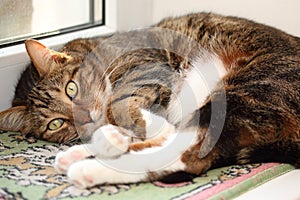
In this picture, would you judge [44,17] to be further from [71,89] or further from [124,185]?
[124,185]

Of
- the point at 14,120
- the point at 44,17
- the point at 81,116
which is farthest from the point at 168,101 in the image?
the point at 44,17

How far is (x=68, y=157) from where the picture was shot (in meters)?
1.39

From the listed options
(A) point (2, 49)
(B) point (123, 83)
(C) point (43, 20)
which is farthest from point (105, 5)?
(B) point (123, 83)

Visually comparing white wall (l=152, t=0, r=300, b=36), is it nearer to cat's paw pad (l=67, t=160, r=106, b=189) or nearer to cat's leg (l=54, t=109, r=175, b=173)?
cat's leg (l=54, t=109, r=175, b=173)

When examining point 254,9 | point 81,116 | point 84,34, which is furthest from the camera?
point 84,34

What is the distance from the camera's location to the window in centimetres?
187

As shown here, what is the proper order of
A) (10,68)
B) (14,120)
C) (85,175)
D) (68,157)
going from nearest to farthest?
(85,175) < (68,157) < (14,120) < (10,68)

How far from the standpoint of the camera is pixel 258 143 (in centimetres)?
135

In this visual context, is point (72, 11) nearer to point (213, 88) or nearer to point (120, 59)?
point (120, 59)

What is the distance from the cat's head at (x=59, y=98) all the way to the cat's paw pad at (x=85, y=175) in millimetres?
252

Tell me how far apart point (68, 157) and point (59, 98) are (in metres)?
0.26

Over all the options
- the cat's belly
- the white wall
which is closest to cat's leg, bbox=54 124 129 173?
the cat's belly

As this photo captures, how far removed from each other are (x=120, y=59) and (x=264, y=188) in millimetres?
569

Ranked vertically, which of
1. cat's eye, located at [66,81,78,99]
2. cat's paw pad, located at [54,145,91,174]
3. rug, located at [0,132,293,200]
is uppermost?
cat's eye, located at [66,81,78,99]
